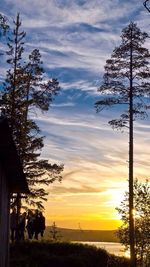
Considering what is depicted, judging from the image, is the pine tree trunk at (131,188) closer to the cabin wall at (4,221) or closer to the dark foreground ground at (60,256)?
the dark foreground ground at (60,256)

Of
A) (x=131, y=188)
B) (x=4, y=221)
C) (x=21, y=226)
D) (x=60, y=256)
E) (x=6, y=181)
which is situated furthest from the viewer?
(x=131, y=188)

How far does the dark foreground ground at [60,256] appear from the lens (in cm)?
2930

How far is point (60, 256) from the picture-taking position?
3089 cm

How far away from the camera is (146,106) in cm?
3594

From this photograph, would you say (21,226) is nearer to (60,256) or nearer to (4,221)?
(60,256)

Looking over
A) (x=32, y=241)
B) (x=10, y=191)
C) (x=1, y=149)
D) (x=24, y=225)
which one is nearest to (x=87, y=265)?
(x=32, y=241)

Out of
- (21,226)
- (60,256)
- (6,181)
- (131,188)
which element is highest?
(131,188)

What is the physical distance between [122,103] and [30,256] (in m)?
12.5

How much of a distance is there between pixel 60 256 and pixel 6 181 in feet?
46.7

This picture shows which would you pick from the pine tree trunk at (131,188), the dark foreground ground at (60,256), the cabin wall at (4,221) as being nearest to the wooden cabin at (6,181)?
the cabin wall at (4,221)

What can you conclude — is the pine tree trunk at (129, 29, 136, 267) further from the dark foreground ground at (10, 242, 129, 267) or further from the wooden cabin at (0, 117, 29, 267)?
the wooden cabin at (0, 117, 29, 267)

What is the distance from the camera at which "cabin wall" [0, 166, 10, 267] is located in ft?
56.3

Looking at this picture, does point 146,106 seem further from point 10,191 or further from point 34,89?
point 10,191

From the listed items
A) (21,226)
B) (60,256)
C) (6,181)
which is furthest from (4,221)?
(21,226)
